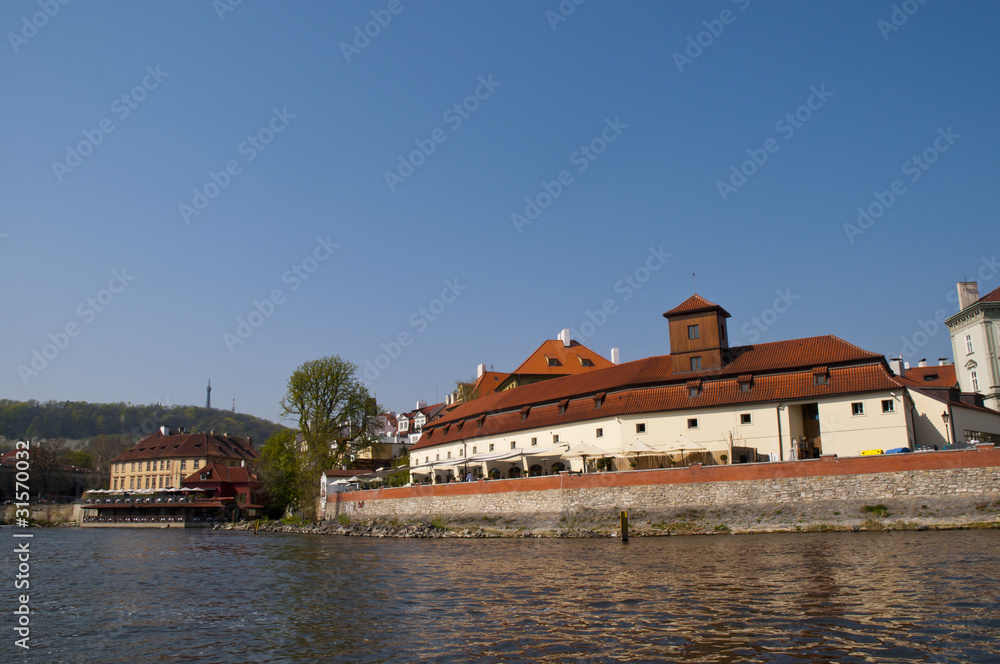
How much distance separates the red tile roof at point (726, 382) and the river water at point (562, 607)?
42.2 feet

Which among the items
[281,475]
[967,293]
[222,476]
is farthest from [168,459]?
[967,293]

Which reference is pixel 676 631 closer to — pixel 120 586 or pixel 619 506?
pixel 120 586

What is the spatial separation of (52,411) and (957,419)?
169m

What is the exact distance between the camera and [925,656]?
34.9ft

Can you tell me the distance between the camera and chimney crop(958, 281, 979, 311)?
60062mm

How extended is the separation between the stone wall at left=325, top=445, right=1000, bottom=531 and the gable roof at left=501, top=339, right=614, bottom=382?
28.5 metres

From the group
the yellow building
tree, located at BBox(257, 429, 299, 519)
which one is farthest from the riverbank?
the yellow building

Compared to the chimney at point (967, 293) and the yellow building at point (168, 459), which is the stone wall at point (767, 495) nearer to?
the chimney at point (967, 293)

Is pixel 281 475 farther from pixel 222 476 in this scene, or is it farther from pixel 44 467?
pixel 44 467

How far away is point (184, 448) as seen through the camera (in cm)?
9662

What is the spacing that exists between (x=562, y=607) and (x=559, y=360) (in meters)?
55.4

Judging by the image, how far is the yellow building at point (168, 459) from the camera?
314 feet

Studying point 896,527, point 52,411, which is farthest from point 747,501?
point 52,411

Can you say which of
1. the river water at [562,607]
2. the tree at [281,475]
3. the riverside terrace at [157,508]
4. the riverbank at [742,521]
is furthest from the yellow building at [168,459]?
the river water at [562,607]
